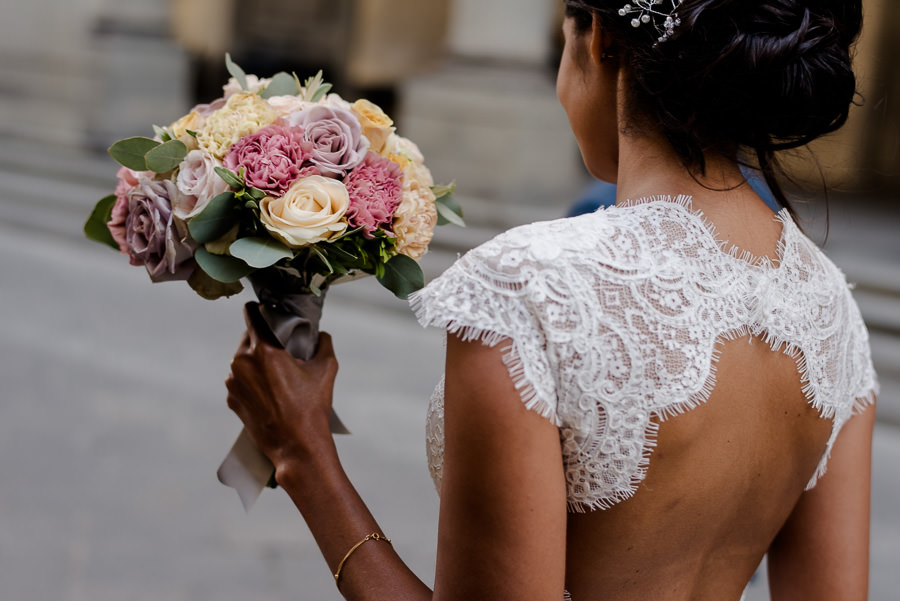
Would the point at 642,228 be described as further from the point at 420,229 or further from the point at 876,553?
the point at 876,553

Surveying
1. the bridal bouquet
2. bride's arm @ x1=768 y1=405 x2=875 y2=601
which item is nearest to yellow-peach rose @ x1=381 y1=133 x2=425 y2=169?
the bridal bouquet

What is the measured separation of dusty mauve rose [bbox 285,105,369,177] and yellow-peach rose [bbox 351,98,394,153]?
3cm

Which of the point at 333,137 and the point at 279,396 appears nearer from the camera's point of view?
the point at 279,396

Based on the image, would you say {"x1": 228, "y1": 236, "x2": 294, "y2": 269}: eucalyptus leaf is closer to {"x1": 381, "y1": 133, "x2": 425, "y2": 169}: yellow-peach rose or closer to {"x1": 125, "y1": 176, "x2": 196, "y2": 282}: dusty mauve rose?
{"x1": 125, "y1": 176, "x2": 196, "y2": 282}: dusty mauve rose

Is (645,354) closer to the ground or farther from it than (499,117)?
farther from it

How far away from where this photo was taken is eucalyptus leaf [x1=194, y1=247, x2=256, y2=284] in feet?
4.87

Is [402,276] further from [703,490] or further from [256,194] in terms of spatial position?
[703,490]

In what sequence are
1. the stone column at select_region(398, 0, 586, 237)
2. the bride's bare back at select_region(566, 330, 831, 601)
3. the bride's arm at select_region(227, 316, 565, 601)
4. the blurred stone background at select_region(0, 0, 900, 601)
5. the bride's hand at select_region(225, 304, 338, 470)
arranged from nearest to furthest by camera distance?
the bride's arm at select_region(227, 316, 565, 601) → the bride's bare back at select_region(566, 330, 831, 601) → the bride's hand at select_region(225, 304, 338, 470) → the blurred stone background at select_region(0, 0, 900, 601) → the stone column at select_region(398, 0, 586, 237)

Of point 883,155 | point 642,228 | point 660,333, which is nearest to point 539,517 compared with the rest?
point 660,333

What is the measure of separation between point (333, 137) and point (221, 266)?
0.90 ft

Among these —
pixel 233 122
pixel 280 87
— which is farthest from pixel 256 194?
pixel 280 87

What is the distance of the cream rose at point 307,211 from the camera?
1.43 metres

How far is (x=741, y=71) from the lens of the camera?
1.14m

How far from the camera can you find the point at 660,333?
1.16 meters
